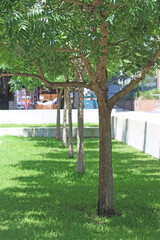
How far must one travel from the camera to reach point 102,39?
823cm

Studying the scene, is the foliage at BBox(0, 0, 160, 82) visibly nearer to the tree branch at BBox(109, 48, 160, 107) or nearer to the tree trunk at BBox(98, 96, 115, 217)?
the tree branch at BBox(109, 48, 160, 107)

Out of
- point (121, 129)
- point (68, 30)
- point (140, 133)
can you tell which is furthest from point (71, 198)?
point (121, 129)

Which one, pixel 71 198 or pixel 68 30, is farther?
pixel 71 198

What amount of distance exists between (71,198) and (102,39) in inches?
146

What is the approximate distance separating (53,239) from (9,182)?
18.4ft

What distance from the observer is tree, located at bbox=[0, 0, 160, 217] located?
19.7 ft

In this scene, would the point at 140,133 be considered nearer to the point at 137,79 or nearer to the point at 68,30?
the point at 137,79

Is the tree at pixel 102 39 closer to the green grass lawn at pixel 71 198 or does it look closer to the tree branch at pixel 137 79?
the tree branch at pixel 137 79

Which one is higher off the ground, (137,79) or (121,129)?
(137,79)

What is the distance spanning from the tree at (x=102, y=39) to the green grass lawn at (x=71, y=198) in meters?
0.76

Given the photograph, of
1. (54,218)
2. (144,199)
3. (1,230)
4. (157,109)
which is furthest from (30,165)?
(157,109)

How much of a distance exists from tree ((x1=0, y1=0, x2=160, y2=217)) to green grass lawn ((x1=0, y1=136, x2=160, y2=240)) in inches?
29.9

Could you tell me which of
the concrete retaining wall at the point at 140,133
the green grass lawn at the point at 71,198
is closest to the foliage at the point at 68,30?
the green grass lawn at the point at 71,198

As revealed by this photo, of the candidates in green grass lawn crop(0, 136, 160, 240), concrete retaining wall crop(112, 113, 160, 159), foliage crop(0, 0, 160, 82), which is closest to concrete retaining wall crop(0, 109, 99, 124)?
concrete retaining wall crop(112, 113, 160, 159)
